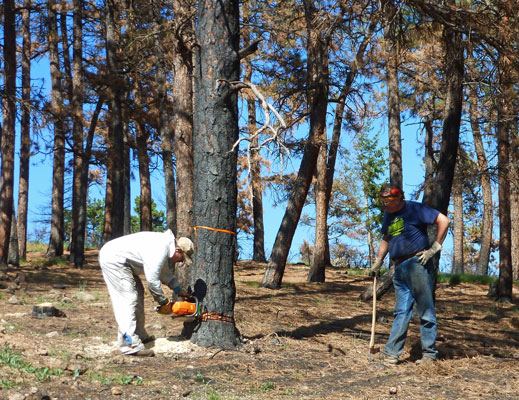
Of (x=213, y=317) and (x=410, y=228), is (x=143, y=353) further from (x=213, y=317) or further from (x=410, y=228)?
(x=410, y=228)

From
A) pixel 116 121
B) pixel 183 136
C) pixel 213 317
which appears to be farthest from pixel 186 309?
pixel 116 121

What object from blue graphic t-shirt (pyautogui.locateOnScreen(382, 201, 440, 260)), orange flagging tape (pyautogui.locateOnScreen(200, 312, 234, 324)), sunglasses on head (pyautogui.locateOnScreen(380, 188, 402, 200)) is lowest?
orange flagging tape (pyautogui.locateOnScreen(200, 312, 234, 324))

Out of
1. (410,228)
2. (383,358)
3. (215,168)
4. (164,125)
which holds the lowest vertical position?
(383,358)

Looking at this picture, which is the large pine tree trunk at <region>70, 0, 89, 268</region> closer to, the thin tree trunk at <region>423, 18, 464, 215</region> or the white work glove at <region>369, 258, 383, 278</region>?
the thin tree trunk at <region>423, 18, 464, 215</region>

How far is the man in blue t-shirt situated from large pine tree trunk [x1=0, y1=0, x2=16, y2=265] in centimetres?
1074

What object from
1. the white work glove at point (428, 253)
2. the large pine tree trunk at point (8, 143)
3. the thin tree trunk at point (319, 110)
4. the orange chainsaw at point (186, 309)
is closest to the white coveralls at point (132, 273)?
the orange chainsaw at point (186, 309)

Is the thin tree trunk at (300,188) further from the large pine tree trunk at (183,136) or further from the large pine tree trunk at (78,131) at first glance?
the large pine tree trunk at (78,131)

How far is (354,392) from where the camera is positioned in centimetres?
595

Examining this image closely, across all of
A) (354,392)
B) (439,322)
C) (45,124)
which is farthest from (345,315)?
(45,124)

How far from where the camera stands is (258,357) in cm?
711

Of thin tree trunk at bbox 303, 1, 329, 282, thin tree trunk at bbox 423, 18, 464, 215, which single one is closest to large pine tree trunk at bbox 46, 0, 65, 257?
thin tree trunk at bbox 303, 1, 329, 282

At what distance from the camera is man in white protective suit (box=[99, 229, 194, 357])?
7098 mm

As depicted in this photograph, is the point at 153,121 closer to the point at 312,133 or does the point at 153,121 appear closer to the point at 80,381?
the point at 312,133

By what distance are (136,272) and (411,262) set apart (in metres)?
3.35
